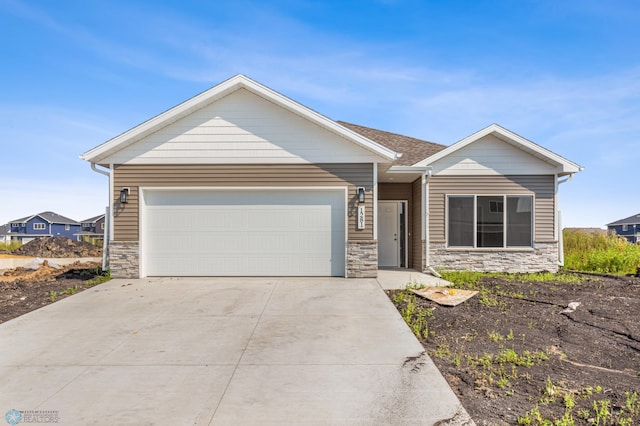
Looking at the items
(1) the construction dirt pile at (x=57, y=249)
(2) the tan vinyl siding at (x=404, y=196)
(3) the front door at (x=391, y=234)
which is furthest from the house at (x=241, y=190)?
(1) the construction dirt pile at (x=57, y=249)

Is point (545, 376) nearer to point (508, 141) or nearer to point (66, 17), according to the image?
point (508, 141)

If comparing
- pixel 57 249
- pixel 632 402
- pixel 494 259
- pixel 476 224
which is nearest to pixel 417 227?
pixel 476 224

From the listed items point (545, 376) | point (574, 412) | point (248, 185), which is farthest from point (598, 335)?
point (248, 185)

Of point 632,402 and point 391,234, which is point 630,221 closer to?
point 391,234

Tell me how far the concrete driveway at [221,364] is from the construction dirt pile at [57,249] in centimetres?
1397

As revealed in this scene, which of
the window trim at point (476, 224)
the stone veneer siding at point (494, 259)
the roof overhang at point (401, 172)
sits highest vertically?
the roof overhang at point (401, 172)

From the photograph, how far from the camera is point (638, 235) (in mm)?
45219

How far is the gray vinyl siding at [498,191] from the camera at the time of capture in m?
10.8

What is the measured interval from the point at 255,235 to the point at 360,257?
2.73m

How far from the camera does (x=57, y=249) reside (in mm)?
18766

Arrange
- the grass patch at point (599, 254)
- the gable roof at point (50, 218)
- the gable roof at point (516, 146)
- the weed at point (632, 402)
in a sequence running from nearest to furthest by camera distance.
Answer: the weed at point (632, 402) < the gable roof at point (516, 146) < the grass patch at point (599, 254) < the gable roof at point (50, 218)

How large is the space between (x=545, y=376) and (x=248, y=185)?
23.8ft

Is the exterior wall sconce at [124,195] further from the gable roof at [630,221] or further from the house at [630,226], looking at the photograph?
the gable roof at [630,221]

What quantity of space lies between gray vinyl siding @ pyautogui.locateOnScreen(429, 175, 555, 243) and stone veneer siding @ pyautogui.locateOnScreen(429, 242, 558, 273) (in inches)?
13.0
